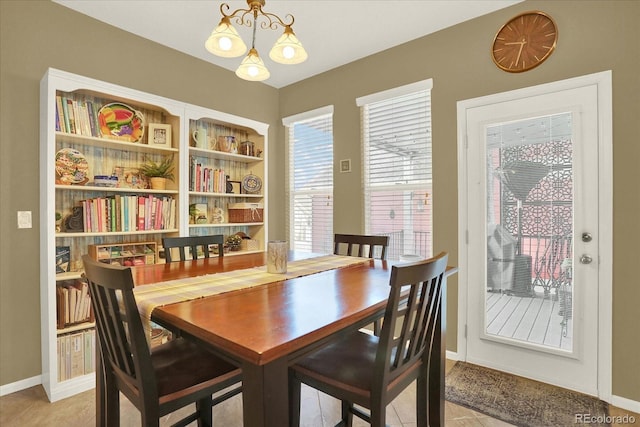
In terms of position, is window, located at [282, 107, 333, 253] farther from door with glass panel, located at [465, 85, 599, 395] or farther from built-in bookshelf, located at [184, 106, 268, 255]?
door with glass panel, located at [465, 85, 599, 395]

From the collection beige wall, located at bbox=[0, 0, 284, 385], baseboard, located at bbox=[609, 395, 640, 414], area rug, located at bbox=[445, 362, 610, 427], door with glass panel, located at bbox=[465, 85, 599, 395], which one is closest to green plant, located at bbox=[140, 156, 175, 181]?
beige wall, located at bbox=[0, 0, 284, 385]

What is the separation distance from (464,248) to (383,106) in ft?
4.94

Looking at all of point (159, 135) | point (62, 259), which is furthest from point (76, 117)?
point (62, 259)

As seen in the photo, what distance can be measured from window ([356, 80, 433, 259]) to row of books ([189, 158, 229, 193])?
142 cm

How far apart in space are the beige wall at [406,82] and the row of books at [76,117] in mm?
204

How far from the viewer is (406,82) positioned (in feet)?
9.80

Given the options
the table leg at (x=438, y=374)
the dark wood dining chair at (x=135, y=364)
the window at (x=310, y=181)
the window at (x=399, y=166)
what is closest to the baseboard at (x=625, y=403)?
the table leg at (x=438, y=374)

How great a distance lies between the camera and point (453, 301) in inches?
107

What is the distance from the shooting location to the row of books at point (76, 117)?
7.54 feet

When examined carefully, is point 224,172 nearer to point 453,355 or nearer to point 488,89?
point 488,89

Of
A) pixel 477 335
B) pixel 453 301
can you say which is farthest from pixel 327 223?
pixel 477 335

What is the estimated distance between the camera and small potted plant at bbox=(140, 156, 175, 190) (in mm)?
2812

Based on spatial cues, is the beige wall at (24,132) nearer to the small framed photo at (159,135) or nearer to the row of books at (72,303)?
the row of books at (72,303)

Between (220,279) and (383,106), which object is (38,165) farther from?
(383,106)
